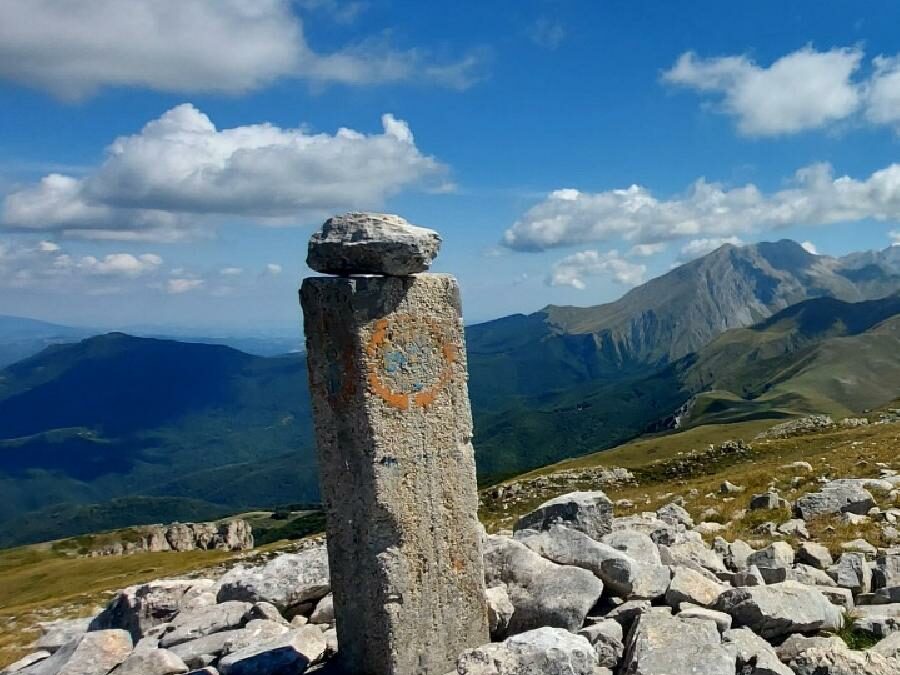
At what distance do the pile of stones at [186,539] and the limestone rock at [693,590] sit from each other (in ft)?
499

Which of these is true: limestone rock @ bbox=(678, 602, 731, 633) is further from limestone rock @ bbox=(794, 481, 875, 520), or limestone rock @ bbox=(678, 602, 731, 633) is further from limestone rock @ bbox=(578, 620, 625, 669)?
limestone rock @ bbox=(794, 481, 875, 520)

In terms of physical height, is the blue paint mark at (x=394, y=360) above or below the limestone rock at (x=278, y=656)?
above

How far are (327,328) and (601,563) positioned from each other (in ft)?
22.6

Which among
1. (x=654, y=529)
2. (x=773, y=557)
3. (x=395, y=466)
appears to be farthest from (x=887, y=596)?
(x=395, y=466)

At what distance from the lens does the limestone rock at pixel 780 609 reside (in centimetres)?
1101

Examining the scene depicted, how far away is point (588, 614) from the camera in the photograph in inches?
478

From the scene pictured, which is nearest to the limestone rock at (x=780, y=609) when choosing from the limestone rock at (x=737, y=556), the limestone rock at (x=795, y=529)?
the limestone rock at (x=737, y=556)

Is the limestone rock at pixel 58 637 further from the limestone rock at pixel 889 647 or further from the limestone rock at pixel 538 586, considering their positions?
the limestone rock at pixel 889 647

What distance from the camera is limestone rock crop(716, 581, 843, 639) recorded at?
36.1 feet

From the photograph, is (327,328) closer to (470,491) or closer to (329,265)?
(329,265)

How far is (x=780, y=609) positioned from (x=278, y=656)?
825 cm

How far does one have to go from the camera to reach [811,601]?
11.5m

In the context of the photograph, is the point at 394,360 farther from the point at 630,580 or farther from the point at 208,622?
the point at 208,622

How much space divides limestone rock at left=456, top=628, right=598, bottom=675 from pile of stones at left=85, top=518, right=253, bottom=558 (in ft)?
505
